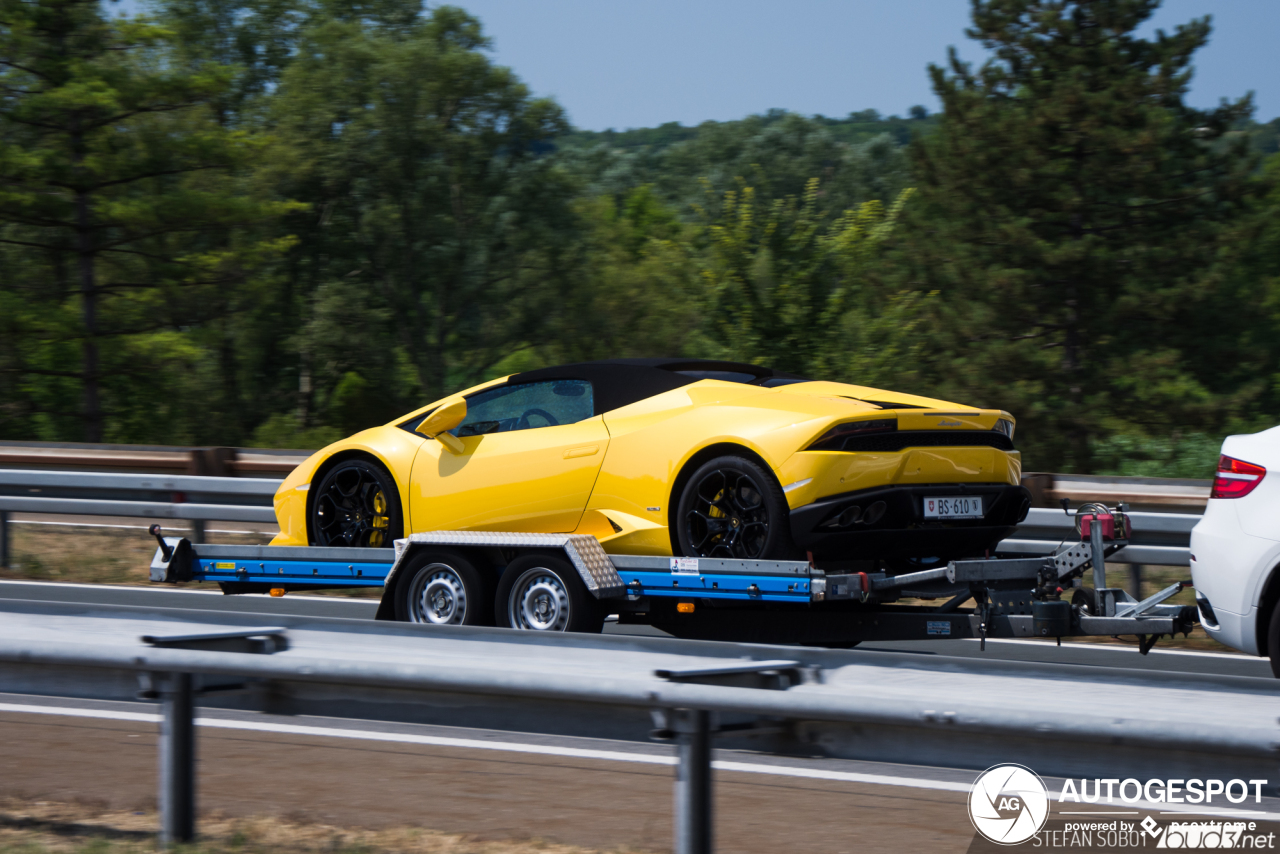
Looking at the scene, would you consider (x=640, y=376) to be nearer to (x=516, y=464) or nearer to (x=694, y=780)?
Result: (x=516, y=464)

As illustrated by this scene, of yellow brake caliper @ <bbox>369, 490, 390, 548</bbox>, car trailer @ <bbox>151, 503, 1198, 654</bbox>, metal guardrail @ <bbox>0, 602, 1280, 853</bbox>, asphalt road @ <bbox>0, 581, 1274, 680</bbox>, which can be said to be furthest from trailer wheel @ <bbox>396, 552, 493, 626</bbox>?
metal guardrail @ <bbox>0, 602, 1280, 853</bbox>

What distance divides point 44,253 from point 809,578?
25.6m

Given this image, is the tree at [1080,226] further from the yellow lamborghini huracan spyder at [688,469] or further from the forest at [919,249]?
the yellow lamborghini huracan spyder at [688,469]

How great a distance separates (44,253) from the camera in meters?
27.9

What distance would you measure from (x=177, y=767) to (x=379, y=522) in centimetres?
357

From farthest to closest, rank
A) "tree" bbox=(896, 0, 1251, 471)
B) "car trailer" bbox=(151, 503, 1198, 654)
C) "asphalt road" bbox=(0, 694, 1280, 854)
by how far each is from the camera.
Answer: "tree" bbox=(896, 0, 1251, 471) → "car trailer" bbox=(151, 503, 1198, 654) → "asphalt road" bbox=(0, 694, 1280, 854)

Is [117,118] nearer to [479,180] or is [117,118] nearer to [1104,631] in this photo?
[479,180]

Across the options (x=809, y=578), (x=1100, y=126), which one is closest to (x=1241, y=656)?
(x=809, y=578)

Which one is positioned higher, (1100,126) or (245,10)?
(245,10)

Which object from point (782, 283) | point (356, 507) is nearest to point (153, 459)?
point (356, 507)

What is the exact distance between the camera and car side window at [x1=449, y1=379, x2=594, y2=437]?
722 cm

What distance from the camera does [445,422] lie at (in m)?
7.54

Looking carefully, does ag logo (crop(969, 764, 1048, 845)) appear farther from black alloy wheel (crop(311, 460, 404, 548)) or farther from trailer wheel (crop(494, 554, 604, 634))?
black alloy wheel (crop(311, 460, 404, 548))

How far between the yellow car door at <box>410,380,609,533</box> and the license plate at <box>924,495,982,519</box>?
1.59m
